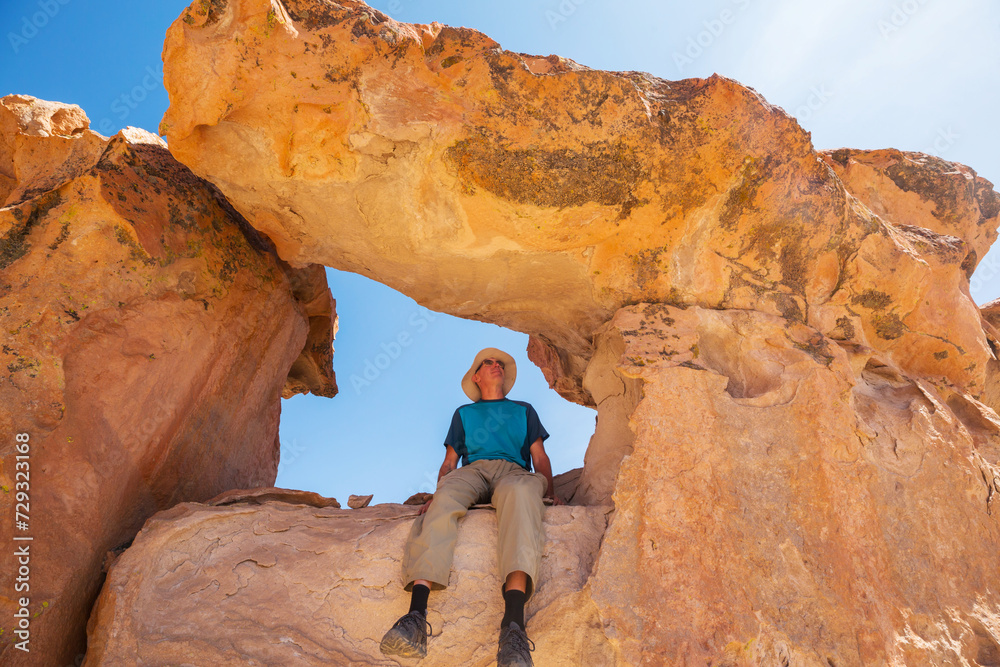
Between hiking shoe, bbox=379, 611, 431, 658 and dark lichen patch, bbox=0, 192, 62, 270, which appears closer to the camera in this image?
hiking shoe, bbox=379, 611, 431, 658

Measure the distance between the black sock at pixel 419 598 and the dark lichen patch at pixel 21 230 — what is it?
291 centimetres

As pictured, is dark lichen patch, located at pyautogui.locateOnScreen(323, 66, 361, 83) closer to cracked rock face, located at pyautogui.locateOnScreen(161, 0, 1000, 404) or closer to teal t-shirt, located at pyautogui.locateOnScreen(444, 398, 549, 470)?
cracked rock face, located at pyautogui.locateOnScreen(161, 0, 1000, 404)

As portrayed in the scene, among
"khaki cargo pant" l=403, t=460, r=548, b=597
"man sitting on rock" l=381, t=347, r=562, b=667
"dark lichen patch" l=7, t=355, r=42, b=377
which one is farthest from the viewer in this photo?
"dark lichen patch" l=7, t=355, r=42, b=377

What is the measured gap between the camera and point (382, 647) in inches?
102

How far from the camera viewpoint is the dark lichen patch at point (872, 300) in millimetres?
4137

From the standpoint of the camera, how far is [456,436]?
412 centimetres

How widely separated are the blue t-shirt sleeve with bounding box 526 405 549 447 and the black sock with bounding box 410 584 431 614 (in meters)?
1.43

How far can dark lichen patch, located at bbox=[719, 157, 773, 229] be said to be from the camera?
3.64 m

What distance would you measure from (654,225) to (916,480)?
2.15m

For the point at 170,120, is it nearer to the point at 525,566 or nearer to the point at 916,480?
the point at 525,566

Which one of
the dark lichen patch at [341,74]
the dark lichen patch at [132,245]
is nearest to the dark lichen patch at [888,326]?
the dark lichen patch at [341,74]

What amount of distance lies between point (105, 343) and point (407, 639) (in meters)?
2.44

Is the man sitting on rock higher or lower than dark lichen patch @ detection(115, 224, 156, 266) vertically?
lower

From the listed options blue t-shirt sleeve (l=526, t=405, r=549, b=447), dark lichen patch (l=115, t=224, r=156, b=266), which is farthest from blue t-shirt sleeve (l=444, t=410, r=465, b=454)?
dark lichen patch (l=115, t=224, r=156, b=266)
